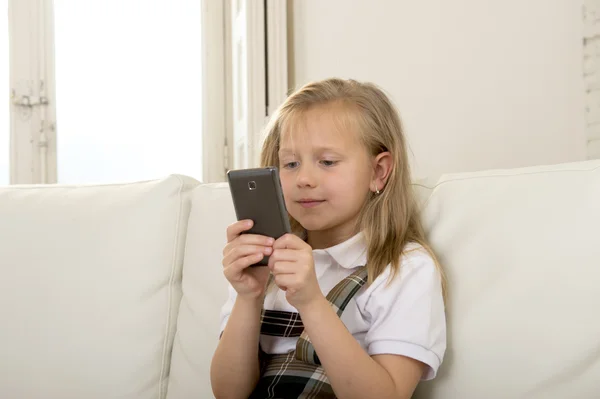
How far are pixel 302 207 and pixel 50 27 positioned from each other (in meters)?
2.53

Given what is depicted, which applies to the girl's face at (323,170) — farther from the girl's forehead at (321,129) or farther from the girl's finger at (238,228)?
the girl's finger at (238,228)

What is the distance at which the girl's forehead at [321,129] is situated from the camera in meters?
1.19

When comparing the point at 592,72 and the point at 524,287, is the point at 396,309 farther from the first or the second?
the point at 592,72

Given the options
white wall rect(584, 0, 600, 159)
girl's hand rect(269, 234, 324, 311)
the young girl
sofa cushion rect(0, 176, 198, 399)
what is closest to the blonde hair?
the young girl

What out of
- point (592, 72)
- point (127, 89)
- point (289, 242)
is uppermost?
point (127, 89)

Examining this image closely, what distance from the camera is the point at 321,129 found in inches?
47.2

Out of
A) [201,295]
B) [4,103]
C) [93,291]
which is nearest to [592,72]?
[201,295]

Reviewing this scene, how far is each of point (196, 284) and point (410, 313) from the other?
0.58m

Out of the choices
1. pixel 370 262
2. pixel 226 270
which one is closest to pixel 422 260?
pixel 370 262

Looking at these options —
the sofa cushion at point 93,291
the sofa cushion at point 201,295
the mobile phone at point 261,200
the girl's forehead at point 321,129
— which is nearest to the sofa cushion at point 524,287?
the girl's forehead at point 321,129

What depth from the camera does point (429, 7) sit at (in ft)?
7.58

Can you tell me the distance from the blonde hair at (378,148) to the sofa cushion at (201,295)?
0.30 meters

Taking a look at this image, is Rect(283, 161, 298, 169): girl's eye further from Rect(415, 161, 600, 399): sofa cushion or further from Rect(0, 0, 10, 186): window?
Rect(0, 0, 10, 186): window

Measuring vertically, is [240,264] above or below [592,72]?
below
